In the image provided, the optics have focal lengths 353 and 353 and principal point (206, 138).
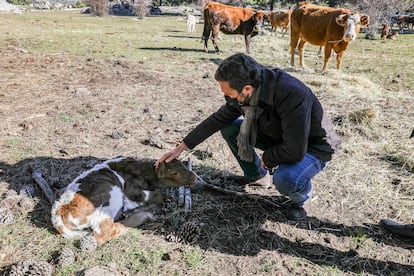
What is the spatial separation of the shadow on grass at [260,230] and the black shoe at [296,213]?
5 centimetres

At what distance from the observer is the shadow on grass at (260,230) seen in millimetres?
3055

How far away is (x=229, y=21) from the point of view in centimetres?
1447

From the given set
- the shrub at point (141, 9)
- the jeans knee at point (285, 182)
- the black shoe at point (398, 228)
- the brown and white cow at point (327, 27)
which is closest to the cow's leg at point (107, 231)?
the jeans knee at point (285, 182)

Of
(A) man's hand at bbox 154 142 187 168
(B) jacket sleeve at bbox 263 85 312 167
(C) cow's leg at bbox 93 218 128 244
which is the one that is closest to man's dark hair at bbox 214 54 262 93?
(B) jacket sleeve at bbox 263 85 312 167

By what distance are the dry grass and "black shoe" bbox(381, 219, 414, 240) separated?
70mm

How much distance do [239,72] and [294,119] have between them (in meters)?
0.60

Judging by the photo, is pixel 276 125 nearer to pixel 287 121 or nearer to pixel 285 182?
pixel 287 121

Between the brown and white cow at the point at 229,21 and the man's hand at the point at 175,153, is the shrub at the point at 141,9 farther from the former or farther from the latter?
the man's hand at the point at 175,153

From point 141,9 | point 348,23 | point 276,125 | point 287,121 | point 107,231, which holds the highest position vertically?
point 141,9

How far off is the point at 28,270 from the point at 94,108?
13.2 feet

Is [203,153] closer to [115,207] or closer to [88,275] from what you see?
[115,207]

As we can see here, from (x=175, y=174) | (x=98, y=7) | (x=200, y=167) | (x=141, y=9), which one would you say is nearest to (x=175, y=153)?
(x=175, y=174)

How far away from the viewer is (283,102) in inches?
114

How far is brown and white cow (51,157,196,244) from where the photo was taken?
3.14m
